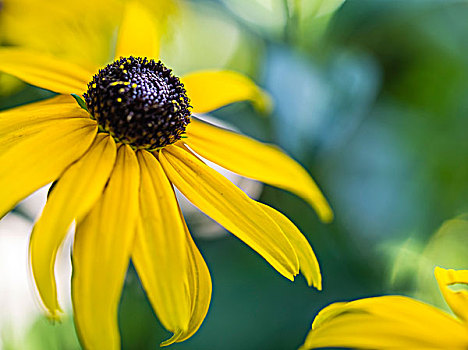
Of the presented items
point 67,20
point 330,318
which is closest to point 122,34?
point 67,20

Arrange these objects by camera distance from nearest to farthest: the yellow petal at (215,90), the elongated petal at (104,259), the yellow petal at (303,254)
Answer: the elongated petal at (104,259)
the yellow petal at (303,254)
the yellow petal at (215,90)

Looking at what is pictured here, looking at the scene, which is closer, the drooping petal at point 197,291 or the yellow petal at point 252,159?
the drooping petal at point 197,291

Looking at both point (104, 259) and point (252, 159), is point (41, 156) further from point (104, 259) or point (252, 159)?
point (252, 159)

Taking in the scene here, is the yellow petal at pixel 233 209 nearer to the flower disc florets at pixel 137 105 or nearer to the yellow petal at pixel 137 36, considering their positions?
the flower disc florets at pixel 137 105

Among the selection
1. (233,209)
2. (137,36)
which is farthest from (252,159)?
(137,36)

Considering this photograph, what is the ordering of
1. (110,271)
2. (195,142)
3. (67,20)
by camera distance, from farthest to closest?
(67,20)
(195,142)
(110,271)

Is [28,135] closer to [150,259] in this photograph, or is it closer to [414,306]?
[150,259]

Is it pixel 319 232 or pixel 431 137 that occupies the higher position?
pixel 431 137

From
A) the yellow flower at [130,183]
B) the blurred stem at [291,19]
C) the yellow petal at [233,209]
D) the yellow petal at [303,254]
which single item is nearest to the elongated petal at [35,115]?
the yellow flower at [130,183]
